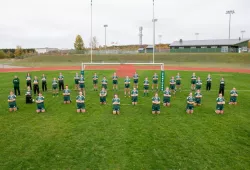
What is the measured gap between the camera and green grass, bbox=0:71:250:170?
7.97m

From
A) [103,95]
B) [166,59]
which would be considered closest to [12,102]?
[103,95]

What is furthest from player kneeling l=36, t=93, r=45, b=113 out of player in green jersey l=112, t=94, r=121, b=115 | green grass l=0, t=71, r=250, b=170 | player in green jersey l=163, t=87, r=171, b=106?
player in green jersey l=163, t=87, r=171, b=106

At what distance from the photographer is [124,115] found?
13.1 m

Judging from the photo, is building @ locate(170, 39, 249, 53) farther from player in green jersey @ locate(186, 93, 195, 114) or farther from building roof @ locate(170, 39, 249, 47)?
player in green jersey @ locate(186, 93, 195, 114)

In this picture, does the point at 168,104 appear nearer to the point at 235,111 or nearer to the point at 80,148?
the point at 235,111

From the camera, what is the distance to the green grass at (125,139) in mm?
7969

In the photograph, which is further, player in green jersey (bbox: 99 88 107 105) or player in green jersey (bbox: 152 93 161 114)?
player in green jersey (bbox: 99 88 107 105)

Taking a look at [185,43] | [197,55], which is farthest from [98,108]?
[185,43]

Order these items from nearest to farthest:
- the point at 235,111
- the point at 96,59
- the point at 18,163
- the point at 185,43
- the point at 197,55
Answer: the point at 18,163, the point at 235,111, the point at 197,55, the point at 96,59, the point at 185,43

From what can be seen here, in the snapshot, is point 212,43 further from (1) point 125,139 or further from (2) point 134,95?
(1) point 125,139

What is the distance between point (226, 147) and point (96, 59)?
55.1 metres

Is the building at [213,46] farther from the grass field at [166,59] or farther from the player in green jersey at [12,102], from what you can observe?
the player in green jersey at [12,102]

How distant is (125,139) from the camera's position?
→ 9.77 meters

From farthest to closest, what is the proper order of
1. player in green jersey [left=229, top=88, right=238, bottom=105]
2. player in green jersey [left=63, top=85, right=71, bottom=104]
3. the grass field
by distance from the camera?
the grass field
player in green jersey [left=63, top=85, right=71, bottom=104]
player in green jersey [left=229, top=88, right=238, bottom=105]
